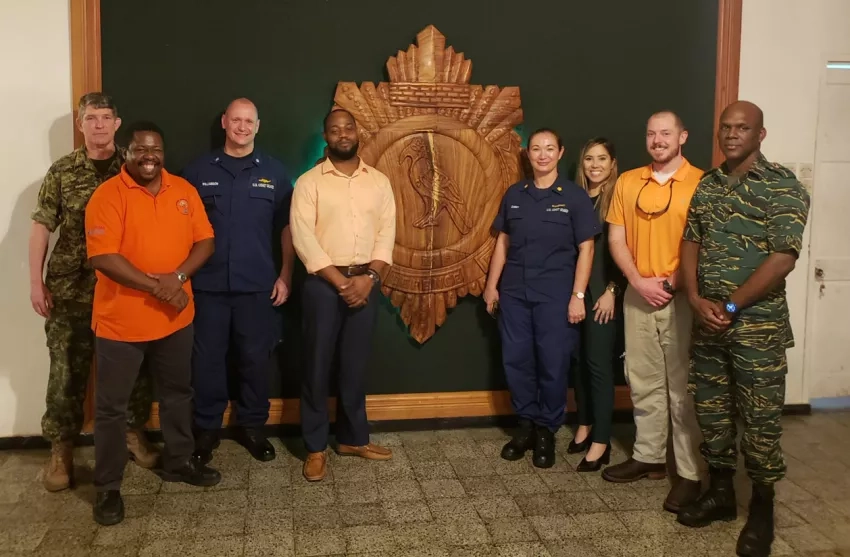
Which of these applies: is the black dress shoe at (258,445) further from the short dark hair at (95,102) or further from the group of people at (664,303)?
the short dark hair at (95,102)

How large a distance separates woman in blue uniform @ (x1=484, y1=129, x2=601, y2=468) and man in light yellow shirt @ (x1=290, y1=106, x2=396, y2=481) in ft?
2.10

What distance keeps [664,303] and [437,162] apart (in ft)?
4.65

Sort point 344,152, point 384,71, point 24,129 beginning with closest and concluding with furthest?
1. point 344,152
2. point 24,129
3. point 384,71

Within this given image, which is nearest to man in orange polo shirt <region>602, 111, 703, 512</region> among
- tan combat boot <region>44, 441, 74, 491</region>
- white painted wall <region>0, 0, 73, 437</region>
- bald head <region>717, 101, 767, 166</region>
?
bald head <region>717, 101, 767, 166</region>

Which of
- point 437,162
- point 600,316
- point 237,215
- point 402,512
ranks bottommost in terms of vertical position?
point 402,512

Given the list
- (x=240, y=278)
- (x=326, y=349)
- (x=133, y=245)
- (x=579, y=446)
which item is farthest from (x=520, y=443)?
(x=133, y=245)

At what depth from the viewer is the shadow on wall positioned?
3.41 m

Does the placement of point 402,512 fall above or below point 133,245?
below

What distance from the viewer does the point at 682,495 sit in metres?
2.94

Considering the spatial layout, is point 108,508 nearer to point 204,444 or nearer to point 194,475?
point 194,475

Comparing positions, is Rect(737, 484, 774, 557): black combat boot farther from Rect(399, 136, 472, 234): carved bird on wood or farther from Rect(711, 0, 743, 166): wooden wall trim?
Rect(711, 0, 743, 166): wooden wall trim

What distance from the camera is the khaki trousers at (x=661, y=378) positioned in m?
2.98

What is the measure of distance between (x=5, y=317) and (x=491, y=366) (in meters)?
2.54

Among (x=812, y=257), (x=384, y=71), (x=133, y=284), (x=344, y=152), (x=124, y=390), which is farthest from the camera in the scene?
(x=812, y=257)
